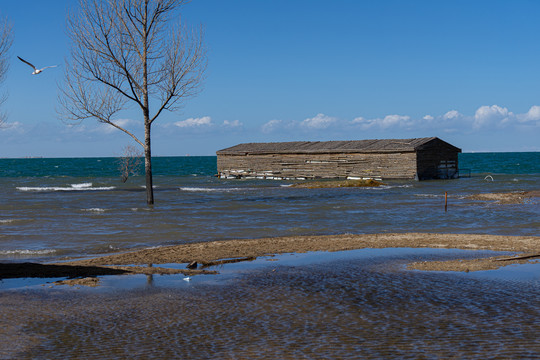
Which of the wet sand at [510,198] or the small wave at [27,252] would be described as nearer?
the small wave at [27,252]

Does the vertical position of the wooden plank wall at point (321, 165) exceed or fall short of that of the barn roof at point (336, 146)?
it falls short

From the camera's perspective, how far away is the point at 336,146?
50969 millimetres

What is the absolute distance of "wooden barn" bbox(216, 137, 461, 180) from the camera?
46.3 meters

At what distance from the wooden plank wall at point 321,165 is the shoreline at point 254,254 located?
32981 millimetres

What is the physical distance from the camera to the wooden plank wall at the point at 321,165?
46.5 meters

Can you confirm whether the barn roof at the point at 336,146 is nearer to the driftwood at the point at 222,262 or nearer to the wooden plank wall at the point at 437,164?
the wooden plank wall at the point at 437,164

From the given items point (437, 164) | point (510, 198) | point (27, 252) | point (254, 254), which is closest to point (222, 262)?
point (254, 254)

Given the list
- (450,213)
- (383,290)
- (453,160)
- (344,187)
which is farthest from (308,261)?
(453,160)

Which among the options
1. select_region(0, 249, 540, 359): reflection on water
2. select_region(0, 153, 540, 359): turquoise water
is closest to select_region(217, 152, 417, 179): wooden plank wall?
select_region(0, 153, 540, 359): turquoise water

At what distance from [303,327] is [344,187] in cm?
3421

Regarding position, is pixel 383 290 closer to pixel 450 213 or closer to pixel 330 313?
pixel 330 313

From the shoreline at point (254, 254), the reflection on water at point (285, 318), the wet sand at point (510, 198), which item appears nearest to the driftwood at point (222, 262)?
the shoreline at point (254, 254)

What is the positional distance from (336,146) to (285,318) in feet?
148

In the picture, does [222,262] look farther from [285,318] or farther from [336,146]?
[336,146]
